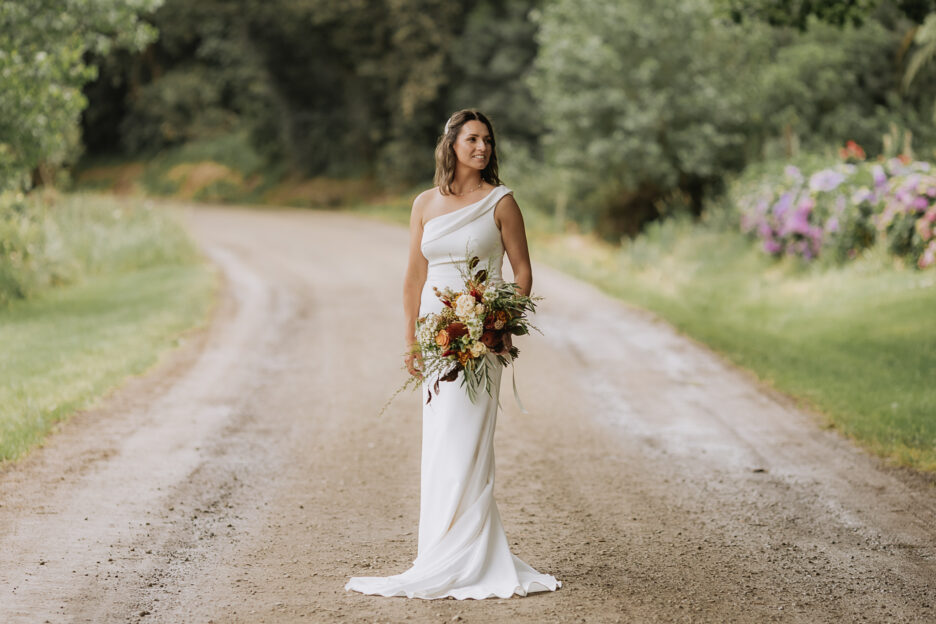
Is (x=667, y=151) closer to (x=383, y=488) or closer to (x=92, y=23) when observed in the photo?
(x=92, y=23)

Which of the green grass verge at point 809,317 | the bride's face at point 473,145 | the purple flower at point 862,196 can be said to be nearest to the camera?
the bride's face at point 473,145

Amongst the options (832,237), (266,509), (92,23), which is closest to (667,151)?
(832,237)

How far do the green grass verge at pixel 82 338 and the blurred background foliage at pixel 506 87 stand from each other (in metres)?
2.15

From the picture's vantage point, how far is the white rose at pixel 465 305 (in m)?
5.36

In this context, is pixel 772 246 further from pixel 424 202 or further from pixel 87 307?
pixel 424 202

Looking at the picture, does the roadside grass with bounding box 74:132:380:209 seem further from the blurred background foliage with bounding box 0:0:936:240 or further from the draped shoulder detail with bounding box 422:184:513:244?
the draped shoulder detail with bounding box 422:184:513:244

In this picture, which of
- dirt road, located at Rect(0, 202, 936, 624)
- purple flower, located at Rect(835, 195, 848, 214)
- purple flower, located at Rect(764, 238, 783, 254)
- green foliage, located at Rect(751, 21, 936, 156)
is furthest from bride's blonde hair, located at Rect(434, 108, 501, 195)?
green foliage, located at Rect(751, 21, 936, 156)

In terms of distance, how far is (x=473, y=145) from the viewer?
5.51 metres

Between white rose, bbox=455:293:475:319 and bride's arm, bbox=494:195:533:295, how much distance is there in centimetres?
33

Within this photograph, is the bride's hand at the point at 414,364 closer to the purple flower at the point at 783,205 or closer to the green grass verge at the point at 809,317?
the green grass verge at the point at 809,317

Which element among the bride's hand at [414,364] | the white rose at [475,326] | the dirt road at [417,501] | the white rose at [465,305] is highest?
the white rose at [465,305]

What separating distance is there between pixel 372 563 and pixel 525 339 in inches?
311

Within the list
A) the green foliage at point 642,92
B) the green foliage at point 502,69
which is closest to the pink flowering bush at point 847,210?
the green foliage at point 642,92

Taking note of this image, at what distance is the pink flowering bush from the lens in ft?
50.4
